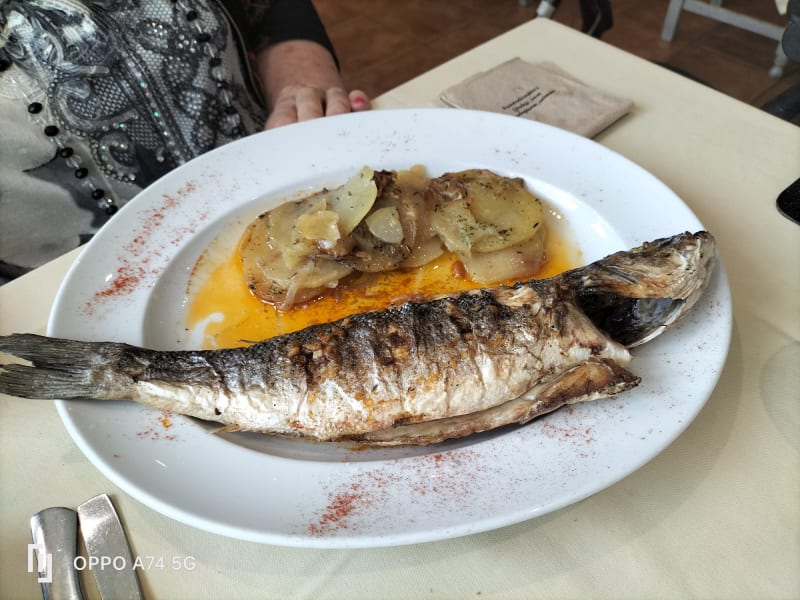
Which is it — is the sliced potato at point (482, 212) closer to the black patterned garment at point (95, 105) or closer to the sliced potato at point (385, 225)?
the sliced potato at point (385, 225)

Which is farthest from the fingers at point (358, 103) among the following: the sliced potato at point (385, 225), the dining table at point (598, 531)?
the dining table at point (598, 531)

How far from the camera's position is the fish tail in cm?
105

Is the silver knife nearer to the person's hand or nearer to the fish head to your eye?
the fish head

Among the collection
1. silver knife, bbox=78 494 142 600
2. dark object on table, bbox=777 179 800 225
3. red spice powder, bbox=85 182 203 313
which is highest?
dark object on table, bbox=777 179 800 225

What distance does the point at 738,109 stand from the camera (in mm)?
1771

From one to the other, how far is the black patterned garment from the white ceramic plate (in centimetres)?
29

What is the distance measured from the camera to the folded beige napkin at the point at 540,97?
5.69 ft

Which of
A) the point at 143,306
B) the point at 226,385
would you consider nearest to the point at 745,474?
the point at 226,385

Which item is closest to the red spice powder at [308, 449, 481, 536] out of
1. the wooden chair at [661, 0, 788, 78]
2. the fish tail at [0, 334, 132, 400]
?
the fish tail at [0, 334, 132, 400]

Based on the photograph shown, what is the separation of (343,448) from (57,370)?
547 mm

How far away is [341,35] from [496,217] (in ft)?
12.4

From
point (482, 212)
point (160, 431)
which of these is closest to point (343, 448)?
point (160, 431)

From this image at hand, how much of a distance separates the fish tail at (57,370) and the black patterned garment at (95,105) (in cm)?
75

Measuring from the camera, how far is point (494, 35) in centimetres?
447
